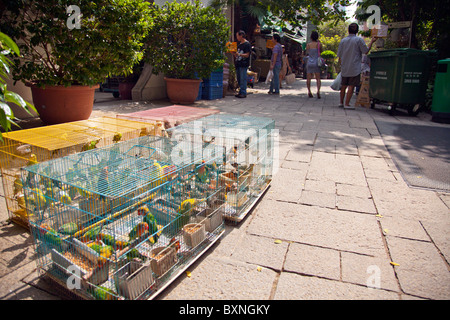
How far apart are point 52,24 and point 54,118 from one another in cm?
133

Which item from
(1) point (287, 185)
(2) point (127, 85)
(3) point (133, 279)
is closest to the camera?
(3) point (133, 279)

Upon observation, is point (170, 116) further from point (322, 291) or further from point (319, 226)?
point (322, 291)

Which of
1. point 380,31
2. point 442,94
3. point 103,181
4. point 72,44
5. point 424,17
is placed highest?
point 424,17

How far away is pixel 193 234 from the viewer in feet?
7.25

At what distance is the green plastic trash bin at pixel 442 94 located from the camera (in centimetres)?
653

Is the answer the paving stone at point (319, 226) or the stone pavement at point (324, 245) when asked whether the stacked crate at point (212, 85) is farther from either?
the paving stone at point (319, 226)

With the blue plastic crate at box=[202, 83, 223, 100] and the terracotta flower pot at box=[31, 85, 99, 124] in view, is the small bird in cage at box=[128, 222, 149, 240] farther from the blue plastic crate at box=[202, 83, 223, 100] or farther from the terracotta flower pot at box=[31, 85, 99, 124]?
the blue plastic crate at box=[202, 83, 223, 100]

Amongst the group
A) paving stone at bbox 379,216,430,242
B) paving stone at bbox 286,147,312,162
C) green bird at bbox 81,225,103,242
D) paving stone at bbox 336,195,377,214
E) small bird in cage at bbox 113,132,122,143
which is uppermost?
small bird in cage at bbox 113,132,122,143

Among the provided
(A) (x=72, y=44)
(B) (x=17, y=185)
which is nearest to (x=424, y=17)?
(A) (x=72, y=44)

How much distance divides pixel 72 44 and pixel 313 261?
13.9 feet

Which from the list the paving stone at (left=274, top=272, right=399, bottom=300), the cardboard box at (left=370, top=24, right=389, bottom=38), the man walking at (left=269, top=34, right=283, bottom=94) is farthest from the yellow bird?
the cardboard box at (left=370, top=24, right=389, bottom=38)

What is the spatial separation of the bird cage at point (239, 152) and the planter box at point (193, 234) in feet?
1.47

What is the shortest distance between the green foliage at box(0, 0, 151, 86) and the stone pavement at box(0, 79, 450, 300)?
8.26 ft

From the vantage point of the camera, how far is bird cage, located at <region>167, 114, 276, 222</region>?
2787mm
